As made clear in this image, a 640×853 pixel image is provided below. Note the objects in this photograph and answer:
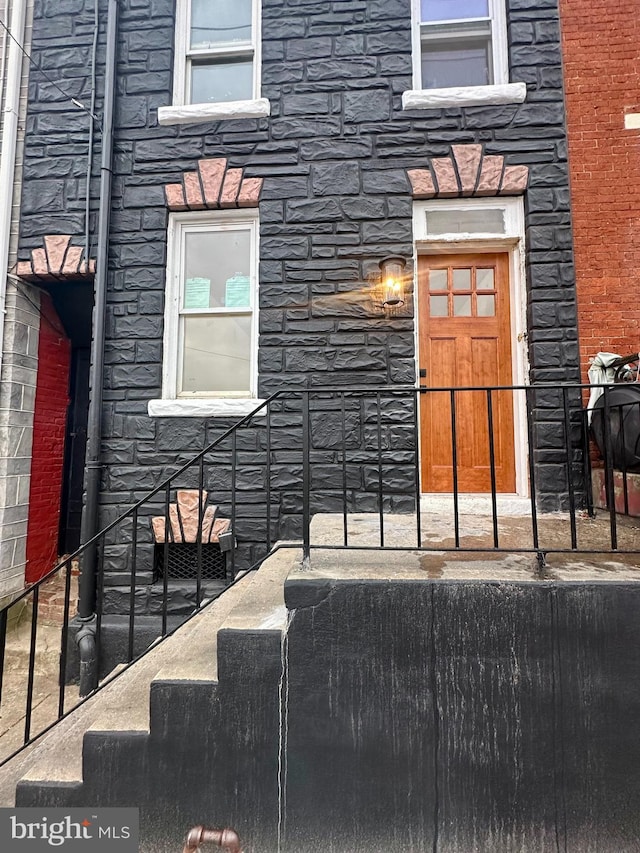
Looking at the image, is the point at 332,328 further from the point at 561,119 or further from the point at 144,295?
the point at 561,119

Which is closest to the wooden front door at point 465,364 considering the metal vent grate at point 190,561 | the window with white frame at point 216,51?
the metal vent grate at point 190,561

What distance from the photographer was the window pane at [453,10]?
4.20m

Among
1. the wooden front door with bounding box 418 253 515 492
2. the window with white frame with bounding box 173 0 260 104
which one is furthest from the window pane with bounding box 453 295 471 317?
the window with white frame with bounding box 173 0 260 104

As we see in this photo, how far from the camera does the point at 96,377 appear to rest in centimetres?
398

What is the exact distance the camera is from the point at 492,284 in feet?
13.3

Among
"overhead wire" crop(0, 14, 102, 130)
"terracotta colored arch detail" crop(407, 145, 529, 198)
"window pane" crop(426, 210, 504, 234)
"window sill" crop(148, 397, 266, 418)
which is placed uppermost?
"overhead wire" crop(0, 14, 102, 130)

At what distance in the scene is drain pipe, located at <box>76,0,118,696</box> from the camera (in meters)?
3.81

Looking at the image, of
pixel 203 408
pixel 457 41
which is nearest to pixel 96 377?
pixel 203 408

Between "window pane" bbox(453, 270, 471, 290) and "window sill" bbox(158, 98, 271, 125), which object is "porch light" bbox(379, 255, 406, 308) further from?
"window sill" bbox(158, 98, 271, 125)

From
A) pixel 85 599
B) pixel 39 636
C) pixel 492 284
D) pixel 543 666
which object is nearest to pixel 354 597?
pixel 543 666

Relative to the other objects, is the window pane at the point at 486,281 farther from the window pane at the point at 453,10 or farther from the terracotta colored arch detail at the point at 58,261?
the terracotta colored arch detail at the point at 58,261

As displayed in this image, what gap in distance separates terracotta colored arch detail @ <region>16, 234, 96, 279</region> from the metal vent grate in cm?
277

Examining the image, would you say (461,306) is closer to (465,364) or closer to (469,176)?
(465,364)

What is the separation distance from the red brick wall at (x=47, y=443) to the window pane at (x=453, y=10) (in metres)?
4.85
